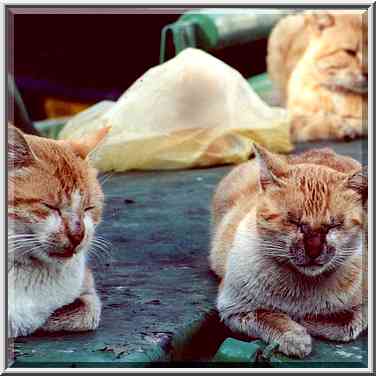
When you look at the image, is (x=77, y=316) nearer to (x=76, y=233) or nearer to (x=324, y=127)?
(x=76, y=233)

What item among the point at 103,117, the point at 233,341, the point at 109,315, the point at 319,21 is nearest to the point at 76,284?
the point at 109,315

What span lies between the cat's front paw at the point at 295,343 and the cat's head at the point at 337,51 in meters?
3.20

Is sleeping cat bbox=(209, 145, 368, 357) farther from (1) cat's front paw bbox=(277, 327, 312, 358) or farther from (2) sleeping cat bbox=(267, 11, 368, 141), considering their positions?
(2) sleeping cat bbox=(267, 11, 368, 141)

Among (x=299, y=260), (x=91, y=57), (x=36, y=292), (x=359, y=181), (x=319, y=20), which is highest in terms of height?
(x=319, y=20)

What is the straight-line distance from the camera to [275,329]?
3254mm

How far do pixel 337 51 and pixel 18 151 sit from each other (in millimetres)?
4000

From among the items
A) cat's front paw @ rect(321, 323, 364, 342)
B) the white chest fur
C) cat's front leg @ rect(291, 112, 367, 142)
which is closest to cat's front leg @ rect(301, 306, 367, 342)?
cat's front paw @ rect(321, 323, 364, 342)

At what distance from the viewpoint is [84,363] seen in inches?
119

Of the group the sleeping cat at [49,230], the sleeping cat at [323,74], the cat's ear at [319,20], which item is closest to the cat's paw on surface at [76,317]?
the sleeping cat at [49,230]

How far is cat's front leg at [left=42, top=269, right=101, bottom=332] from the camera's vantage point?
10.5ft

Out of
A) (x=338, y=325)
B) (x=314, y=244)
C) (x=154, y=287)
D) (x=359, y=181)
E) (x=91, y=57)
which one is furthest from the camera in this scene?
(x=91, y=57)

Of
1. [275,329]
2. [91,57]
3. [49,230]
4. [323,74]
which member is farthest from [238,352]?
[323,74]

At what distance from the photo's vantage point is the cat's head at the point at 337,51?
247 inches

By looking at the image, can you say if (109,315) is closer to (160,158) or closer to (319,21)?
(160,158)
